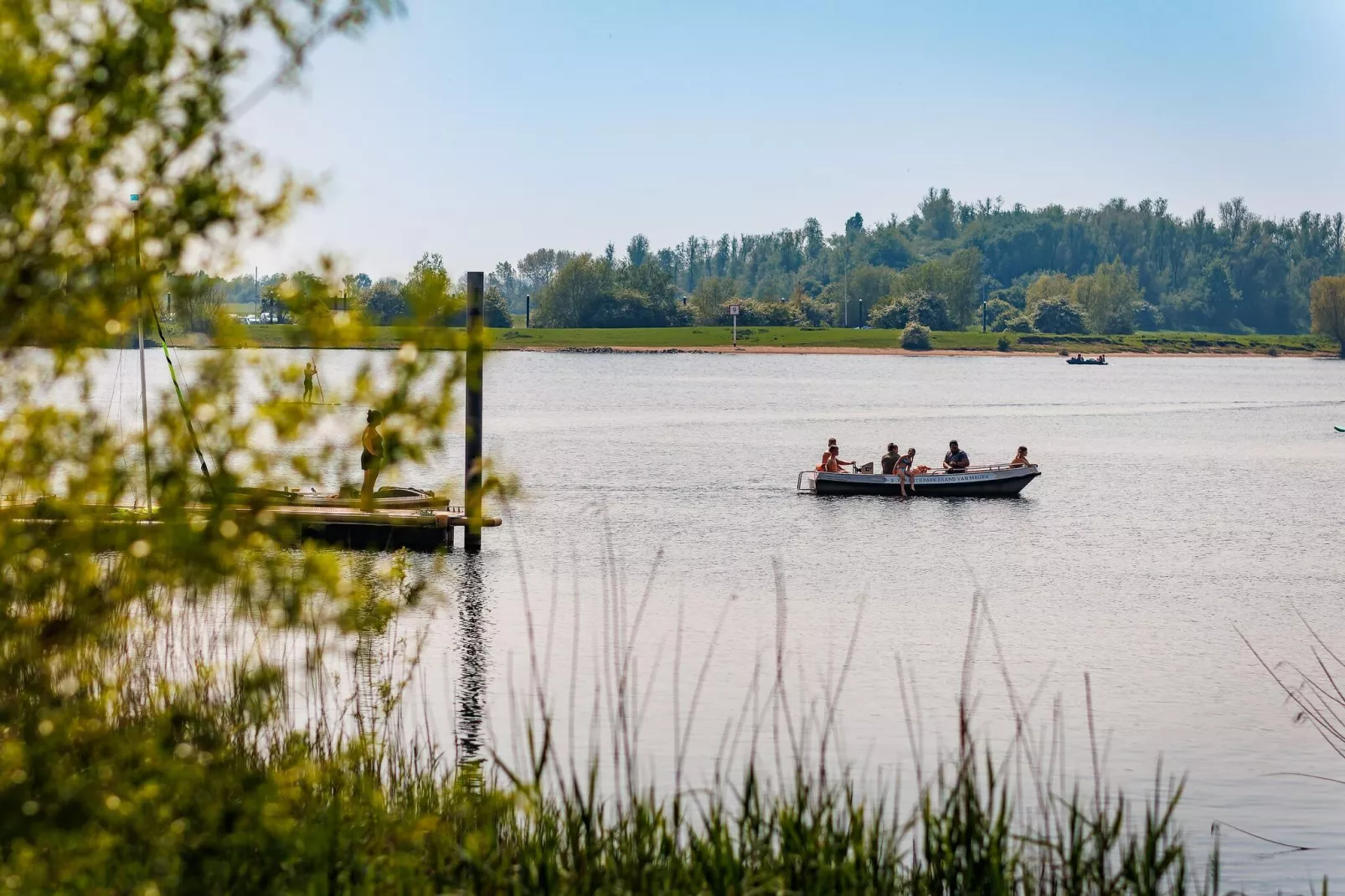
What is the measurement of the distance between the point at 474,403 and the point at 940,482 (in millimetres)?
20868

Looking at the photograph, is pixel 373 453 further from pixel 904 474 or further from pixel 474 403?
pixel 904 474

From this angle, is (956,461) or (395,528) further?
(956,461)

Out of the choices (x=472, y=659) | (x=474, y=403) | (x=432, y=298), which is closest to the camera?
(x=432, y=298)

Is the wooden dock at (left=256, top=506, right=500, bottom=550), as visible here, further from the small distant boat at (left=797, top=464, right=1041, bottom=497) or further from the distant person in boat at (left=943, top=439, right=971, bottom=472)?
the distant person in boat at (left=943, top=439, right=971, bottom=472)

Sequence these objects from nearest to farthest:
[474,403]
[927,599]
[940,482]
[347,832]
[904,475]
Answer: [347,832], [474,403], [927,599], [904,475], [940,482]

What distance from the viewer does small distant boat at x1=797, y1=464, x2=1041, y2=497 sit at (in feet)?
149

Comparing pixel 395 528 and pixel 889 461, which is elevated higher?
pixel 395 528

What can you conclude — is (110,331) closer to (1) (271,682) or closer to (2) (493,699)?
(1) (271,682)

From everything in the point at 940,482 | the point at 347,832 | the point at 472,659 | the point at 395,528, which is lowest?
the point at 940,482

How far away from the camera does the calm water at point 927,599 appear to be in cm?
1705

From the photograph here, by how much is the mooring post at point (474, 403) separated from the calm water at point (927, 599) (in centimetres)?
36

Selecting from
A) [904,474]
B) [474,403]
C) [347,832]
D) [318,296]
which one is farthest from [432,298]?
[904,474]

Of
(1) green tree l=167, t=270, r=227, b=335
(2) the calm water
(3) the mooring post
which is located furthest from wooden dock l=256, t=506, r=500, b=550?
(1) green tree l=167, t=270, r=227, b=335

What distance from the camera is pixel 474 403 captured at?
90.9ft
